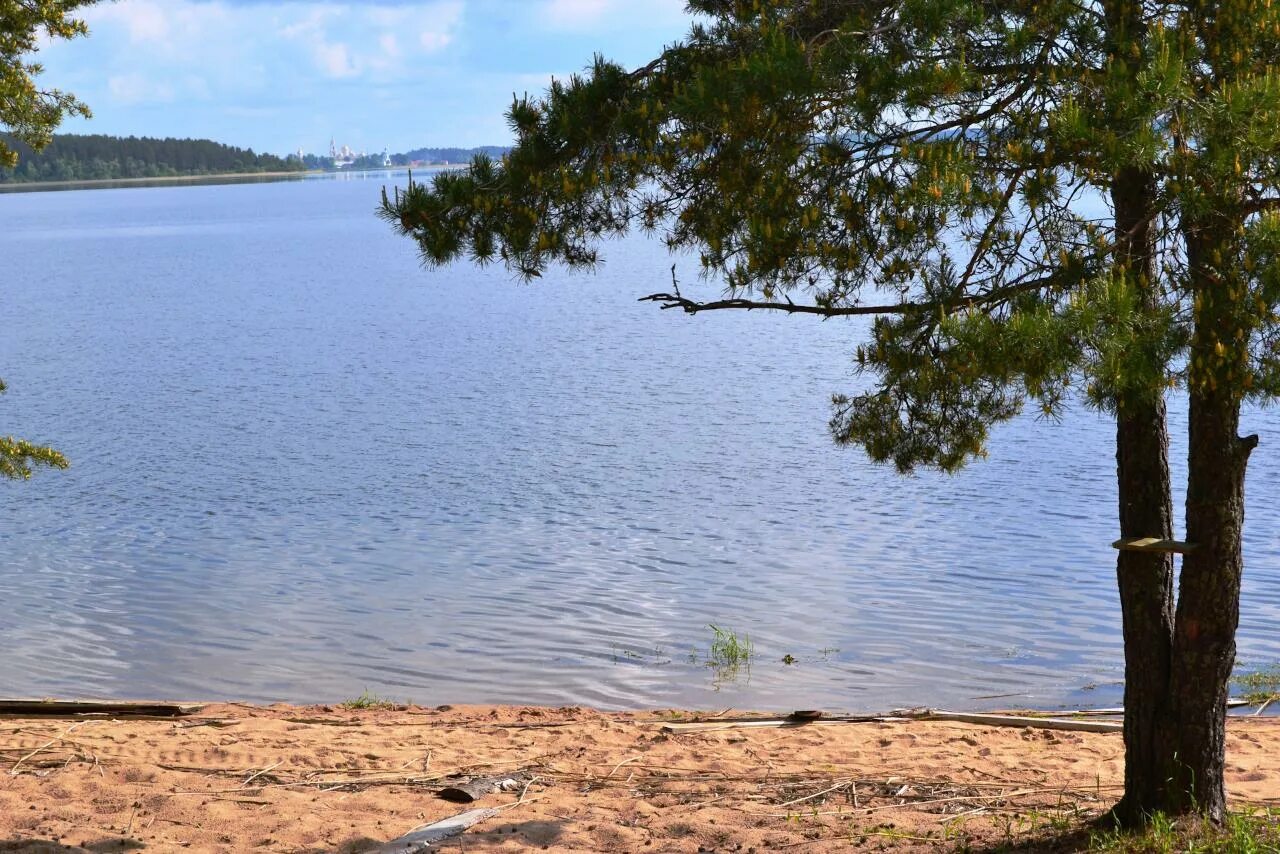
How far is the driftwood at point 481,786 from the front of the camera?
7.20 m

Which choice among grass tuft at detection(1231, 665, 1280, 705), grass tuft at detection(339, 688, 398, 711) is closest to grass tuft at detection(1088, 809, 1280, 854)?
grass tuft at detection(1231, 665, 1280, 705)

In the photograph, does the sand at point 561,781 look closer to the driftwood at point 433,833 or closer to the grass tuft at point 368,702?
the driftwood at point 433,833

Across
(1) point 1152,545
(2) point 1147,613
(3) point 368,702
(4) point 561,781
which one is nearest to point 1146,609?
(2) point 1147,613

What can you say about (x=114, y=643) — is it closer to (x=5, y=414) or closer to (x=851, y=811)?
(x=851, y=811)

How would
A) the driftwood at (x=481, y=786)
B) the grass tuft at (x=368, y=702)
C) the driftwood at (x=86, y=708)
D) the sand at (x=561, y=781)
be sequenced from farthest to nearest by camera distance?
1. the grass tuft at (x=368, y=702)
2. the driftwood at (x=86, y=708)
3. the driftwood at (x=481, y=786)
4. the sand at (x=561, y=781)

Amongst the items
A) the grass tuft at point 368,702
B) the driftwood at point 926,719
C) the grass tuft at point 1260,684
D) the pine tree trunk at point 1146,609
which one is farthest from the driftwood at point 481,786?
the grass tuft at point 1260,684

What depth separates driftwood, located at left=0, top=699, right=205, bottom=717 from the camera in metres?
9.34

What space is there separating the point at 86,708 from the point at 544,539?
6.78m

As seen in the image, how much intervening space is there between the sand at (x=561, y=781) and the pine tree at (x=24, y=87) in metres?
1.80

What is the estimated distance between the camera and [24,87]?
30.7 feet

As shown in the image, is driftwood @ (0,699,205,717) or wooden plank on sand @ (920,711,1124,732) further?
driftwood @ (0,699,205,717)

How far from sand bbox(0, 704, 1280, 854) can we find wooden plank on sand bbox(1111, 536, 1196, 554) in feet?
4.48

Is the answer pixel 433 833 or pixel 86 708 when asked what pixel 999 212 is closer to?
pixel 433 833

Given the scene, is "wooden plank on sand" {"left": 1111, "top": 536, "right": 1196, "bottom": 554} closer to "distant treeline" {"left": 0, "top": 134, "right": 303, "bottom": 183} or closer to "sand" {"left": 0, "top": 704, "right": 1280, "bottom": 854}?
"sand" {"left": 0, "top": 704, "right": 1280, "bottom": 854}
